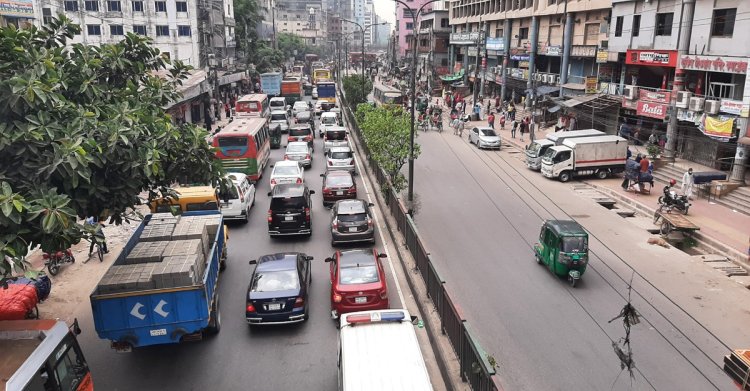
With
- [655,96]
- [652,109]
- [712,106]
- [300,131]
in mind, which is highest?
[655,96]

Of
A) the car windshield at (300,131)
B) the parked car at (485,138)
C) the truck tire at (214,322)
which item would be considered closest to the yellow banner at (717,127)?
the parked car at (485,138)

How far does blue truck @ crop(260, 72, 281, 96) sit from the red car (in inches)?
1951

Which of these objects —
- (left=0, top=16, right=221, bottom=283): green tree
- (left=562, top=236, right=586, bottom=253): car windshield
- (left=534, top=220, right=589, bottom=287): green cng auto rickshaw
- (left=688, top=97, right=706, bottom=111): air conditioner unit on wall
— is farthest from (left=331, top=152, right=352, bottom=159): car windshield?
(left=688, top=97, right=706, bottom=111): air conditioner unit on wall

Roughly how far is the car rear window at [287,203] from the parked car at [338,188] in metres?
3.76

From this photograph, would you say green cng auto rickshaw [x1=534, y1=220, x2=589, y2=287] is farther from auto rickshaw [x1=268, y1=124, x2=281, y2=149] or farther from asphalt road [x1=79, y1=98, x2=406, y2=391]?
auto rickshaw [x1=268, y1=124, x2=281, y2=149]

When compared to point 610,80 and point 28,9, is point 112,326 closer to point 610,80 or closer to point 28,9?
point 28,9

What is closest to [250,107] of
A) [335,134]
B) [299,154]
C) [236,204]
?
[335,134]

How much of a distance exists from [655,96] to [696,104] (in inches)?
134

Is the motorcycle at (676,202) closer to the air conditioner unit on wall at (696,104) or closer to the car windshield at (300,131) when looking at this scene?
the air conditioner unit on wall at (696,104)

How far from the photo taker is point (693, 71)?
28.1 meters

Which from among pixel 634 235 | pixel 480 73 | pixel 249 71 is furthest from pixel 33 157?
pixel 249 71

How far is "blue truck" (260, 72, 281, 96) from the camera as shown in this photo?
59.3 meters

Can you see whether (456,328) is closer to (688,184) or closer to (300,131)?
(688,184)

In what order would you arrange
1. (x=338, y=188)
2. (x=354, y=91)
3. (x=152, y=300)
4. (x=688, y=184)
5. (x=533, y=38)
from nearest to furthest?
(x=152, y=300)
(x=338, y=188)
(x=688, y=184)
(x=354, y=91)
(x=533, y=38)
